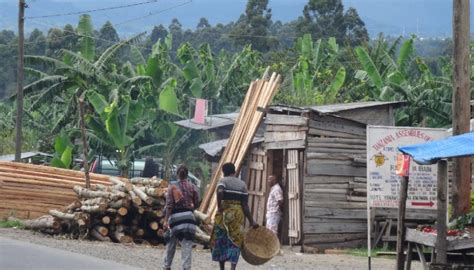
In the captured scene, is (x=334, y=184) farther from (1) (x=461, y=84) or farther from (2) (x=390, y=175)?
(1) (x=461, y=84)

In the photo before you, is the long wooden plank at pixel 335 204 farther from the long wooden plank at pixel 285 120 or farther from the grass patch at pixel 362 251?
the long wooden plank at pixel 285 120

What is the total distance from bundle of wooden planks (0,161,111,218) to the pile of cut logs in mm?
1717

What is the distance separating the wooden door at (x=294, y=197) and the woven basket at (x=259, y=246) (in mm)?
6850

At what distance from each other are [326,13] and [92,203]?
4705 cm

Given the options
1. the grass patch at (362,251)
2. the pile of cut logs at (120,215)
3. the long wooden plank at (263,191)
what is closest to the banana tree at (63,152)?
the pile of cut logs at (120,215)

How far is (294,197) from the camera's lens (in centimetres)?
2339

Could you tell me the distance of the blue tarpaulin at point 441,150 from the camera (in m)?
13.5

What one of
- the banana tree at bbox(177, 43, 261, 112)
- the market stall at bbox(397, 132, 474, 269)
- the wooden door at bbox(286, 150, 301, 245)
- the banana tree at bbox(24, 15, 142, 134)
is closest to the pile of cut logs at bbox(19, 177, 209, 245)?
the wooden door at bbox(286, 150, 301, 245)

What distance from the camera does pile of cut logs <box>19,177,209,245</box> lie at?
71.5 ft

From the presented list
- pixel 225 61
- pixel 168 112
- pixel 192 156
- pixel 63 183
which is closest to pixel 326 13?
pixel 225 61

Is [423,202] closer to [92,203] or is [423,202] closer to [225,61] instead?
[92,203]

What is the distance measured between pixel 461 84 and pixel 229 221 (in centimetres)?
462

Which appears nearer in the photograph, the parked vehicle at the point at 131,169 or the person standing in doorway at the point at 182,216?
the person standing in doorway at the point at 182,216

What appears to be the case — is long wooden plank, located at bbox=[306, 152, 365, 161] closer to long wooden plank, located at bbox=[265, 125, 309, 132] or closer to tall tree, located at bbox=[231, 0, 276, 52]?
long wooden plank, located at bbox=[265, 125, 309, 132]
